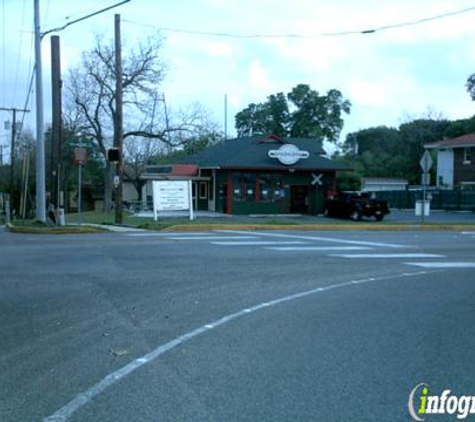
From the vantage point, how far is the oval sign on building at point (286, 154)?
3812cm

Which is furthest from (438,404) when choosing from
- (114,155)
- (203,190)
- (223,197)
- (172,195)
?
(203,190)

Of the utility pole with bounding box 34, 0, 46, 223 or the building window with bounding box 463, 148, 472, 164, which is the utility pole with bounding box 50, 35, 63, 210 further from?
the building window with bounding box 463, 148, 472, 164

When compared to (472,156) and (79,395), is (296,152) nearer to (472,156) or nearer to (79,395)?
(472,156)

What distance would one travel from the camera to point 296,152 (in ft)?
126

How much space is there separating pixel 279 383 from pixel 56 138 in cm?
2306

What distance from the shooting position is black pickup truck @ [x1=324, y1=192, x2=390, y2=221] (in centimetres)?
3388

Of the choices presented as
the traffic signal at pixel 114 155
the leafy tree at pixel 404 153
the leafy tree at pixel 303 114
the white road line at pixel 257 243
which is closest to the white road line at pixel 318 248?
the white road line at pixel 257 243

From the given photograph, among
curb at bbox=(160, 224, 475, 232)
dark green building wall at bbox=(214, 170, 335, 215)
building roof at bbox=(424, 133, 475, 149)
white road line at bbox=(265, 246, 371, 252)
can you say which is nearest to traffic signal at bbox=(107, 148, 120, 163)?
curb at bbox=(160, 224, 475, 232)

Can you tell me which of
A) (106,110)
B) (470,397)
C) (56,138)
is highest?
(106,110)

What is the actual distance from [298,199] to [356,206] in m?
5.94

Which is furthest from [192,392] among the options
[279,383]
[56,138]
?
[56,138]

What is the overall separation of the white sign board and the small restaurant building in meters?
7.71

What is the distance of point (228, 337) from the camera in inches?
287

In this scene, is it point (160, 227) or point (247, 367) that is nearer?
point (247, 367)
